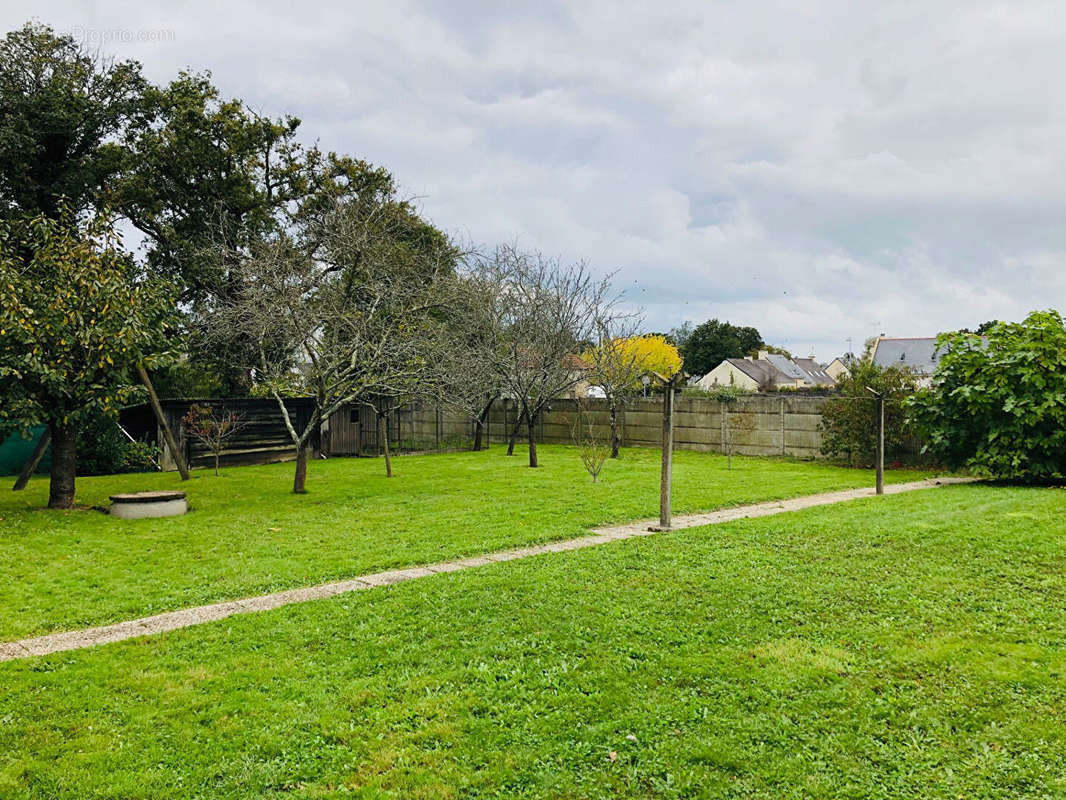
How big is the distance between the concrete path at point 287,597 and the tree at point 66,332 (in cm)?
545

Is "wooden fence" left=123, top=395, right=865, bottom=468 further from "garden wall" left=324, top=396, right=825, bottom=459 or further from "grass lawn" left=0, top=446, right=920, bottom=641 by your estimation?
"grass lawn" left=0, top=446, right=920, bottom=641

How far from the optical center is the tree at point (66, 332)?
903cm

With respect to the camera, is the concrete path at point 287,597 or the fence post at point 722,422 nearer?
the concrete path at point 287,597

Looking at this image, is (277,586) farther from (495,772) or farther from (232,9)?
(232,9)

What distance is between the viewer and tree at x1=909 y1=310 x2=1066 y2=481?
12039mm

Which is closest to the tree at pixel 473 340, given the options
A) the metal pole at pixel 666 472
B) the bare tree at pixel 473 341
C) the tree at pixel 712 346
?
the bare tree at pixel 473 341

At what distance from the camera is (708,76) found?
9.84 m

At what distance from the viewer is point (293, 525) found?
8898 mm

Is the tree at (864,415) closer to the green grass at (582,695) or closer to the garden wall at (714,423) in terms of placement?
the garden wall at (714,423)

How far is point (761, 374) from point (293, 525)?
4519 cm

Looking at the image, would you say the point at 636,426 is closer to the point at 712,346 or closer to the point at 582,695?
the point at 582,695

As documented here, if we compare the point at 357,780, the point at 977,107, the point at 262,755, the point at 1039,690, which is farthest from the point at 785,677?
the point at 977,107

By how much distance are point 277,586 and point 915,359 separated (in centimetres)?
4321

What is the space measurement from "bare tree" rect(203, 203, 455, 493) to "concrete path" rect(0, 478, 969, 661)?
200 inches
